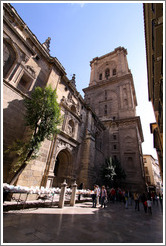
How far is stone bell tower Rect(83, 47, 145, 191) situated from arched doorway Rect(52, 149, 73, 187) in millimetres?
11283

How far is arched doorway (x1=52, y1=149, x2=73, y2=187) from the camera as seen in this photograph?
1242 cm

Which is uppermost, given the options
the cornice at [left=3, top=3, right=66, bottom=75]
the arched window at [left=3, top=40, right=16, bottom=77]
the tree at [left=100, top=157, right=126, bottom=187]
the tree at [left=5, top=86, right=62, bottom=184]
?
the cornice at [left=3, top=3, right=66, bottom=75]

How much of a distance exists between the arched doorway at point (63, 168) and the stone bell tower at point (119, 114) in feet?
37.0

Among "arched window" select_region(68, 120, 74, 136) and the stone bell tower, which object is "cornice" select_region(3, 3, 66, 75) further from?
the stone bell tower

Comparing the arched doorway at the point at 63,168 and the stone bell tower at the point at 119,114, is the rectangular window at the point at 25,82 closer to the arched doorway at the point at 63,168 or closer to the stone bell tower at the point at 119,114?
the arched doorway at the point at 63,168

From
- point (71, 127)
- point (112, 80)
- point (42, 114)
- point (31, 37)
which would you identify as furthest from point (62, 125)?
point (112, 80)

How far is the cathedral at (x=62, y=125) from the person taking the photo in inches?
345

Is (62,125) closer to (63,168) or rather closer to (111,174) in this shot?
(63,168)

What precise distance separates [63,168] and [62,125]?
4874mm

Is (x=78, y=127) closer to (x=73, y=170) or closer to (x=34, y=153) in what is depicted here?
(x=73, y=170)

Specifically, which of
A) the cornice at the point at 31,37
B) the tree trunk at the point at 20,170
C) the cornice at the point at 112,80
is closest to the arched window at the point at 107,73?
the cornice at the point at 112,80

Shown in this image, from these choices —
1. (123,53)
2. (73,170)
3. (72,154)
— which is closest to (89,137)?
(72,154)

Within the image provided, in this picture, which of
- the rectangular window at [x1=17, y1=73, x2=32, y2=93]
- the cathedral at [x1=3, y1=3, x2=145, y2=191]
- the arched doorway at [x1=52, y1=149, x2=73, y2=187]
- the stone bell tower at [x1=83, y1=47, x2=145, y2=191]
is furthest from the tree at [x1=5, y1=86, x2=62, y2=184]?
the stone bell tower at [x1=83, y1=47, x2=145, y2=191]

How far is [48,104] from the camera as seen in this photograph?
8281mm
